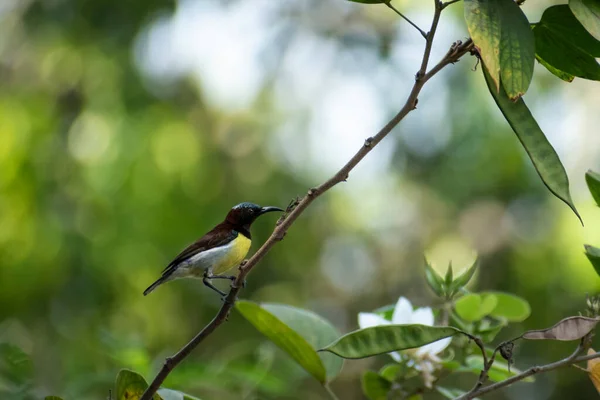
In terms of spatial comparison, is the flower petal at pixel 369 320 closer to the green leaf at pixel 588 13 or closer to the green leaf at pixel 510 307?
the green leaf at pixel 510 307

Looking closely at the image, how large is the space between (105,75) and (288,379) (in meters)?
2.94

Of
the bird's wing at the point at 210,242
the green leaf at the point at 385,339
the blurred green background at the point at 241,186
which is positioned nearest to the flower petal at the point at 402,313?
the green leaf at the point at 385,339

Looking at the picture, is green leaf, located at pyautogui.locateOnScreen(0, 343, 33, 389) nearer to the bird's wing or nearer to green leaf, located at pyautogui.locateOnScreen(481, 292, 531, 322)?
the bird's wing

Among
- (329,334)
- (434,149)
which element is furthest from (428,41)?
(434,149)

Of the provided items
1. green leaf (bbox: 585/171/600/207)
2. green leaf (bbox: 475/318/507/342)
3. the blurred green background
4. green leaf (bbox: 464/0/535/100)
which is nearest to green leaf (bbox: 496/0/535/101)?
green leaf (bbox: 464/0/535/100)

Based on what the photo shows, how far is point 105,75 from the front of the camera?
14.3 feet

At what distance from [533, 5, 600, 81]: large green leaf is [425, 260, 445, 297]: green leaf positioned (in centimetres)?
35

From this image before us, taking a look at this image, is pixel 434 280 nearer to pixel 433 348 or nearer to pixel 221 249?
pixel 433 348

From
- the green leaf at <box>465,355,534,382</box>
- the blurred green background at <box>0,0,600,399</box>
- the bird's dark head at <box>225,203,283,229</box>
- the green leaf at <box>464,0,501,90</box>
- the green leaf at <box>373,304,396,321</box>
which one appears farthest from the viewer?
the blurred green background at <box>0,0,600,399</box>

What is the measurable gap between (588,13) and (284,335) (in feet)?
1.64

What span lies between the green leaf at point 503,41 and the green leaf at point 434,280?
15.5 inches

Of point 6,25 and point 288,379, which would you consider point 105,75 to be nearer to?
point 6,25

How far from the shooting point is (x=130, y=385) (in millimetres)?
856

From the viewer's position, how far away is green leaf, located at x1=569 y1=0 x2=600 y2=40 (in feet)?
2.34
